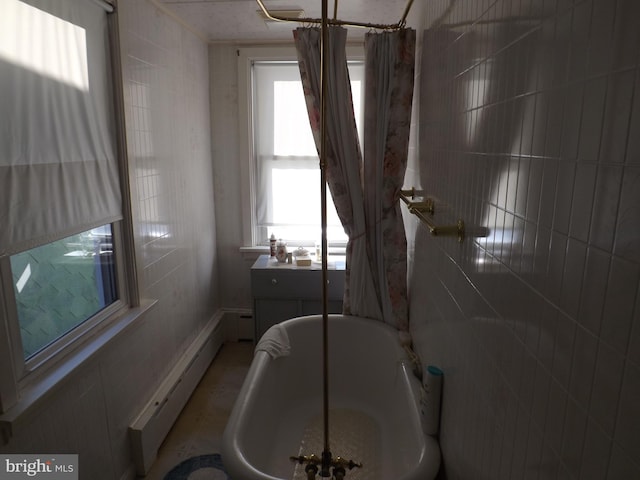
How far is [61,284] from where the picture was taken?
1.63m

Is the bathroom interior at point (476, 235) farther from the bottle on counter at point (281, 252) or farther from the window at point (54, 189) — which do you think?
the bottle on counter at point (281, 252)

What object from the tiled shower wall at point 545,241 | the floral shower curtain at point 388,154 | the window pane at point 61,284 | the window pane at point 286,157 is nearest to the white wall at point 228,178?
the window pane at point 286,157

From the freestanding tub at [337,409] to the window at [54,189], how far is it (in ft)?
2.29

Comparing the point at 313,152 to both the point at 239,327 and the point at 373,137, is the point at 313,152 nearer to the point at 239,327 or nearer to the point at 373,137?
the point at 373,137

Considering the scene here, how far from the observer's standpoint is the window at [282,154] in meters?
3.08

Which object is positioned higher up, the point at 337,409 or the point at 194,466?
the point at 337,409

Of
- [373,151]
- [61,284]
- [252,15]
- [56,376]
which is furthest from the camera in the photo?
[252,15]

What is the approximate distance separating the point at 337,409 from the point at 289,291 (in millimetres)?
856

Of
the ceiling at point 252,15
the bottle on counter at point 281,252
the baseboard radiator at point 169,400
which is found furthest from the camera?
the bottle on counter at point 281,252

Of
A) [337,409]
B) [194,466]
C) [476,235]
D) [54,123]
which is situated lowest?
[194,466]

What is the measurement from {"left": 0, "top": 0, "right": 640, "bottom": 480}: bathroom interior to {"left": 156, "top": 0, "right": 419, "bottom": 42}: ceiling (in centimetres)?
2

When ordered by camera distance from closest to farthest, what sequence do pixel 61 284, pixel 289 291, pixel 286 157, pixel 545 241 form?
pixel 545 241
pixel 61 284
pixel 289 291
pixel 286 157

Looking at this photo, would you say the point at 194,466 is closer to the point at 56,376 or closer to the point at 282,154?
the point at 56,376

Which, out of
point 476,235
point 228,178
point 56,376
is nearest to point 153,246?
point 56,376
